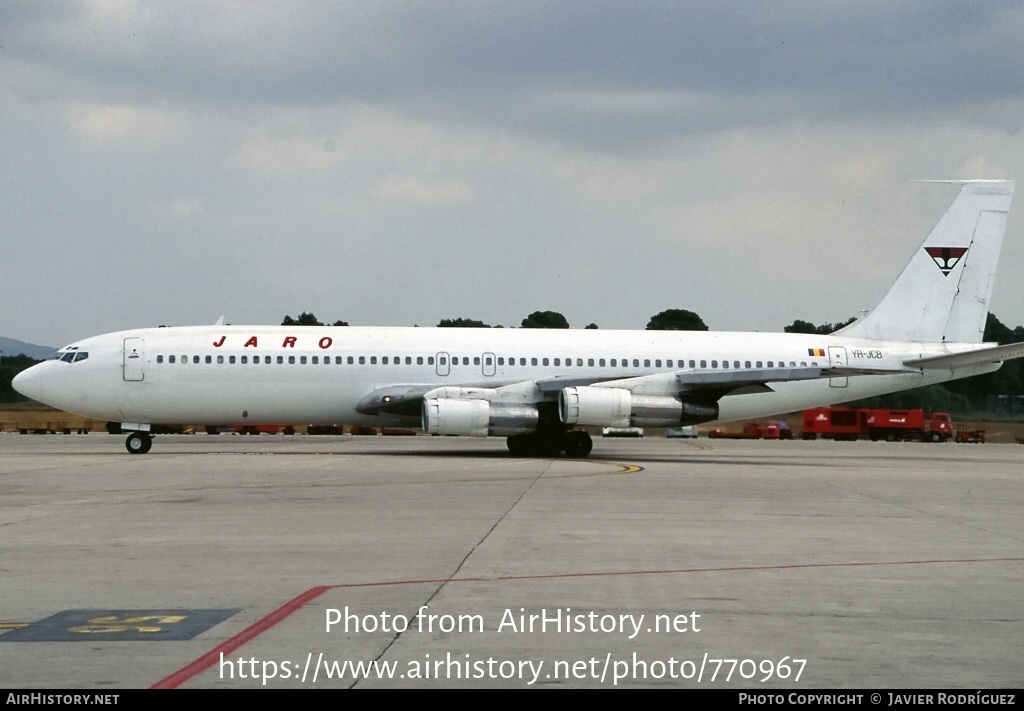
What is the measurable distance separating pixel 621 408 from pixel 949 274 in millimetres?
15270

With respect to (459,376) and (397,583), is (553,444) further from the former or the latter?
(397,583)

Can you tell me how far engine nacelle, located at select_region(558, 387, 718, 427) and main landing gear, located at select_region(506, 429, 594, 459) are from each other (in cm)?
193

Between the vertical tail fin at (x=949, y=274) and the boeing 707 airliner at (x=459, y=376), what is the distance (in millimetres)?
1373

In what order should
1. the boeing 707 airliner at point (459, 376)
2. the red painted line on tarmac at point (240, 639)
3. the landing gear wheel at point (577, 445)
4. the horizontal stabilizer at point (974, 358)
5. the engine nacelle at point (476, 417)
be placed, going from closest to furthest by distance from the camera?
the red painted line on tarmac at point (240, 639) → the engine nacelle at point (476, 417) → the boeing 707 airliner at point (459, 376) → the horizontal stabilizer at point (974, 358) → the landing gear wheel at point (577, 445)

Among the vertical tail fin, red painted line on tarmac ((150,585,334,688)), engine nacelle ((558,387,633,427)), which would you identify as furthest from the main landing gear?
red painted line on tarmac ((150,585,334,688))

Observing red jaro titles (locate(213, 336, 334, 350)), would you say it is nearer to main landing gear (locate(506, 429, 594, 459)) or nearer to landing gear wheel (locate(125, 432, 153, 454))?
landing gear wheel (locate(125, 432, 153, 454))

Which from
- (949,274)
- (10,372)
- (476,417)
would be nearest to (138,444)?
(476,417)

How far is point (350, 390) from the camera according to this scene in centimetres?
3728

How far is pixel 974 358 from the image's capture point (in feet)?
128

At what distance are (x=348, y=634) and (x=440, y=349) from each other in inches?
1167

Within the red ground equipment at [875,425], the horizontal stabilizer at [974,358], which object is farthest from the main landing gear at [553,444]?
the red ground equipment at [875,425]

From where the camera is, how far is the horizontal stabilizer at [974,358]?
3766 cm

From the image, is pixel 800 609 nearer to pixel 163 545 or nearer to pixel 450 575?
pixel 450 575

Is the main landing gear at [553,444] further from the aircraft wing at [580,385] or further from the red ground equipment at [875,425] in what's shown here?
the red ground equipment at [875,425]
